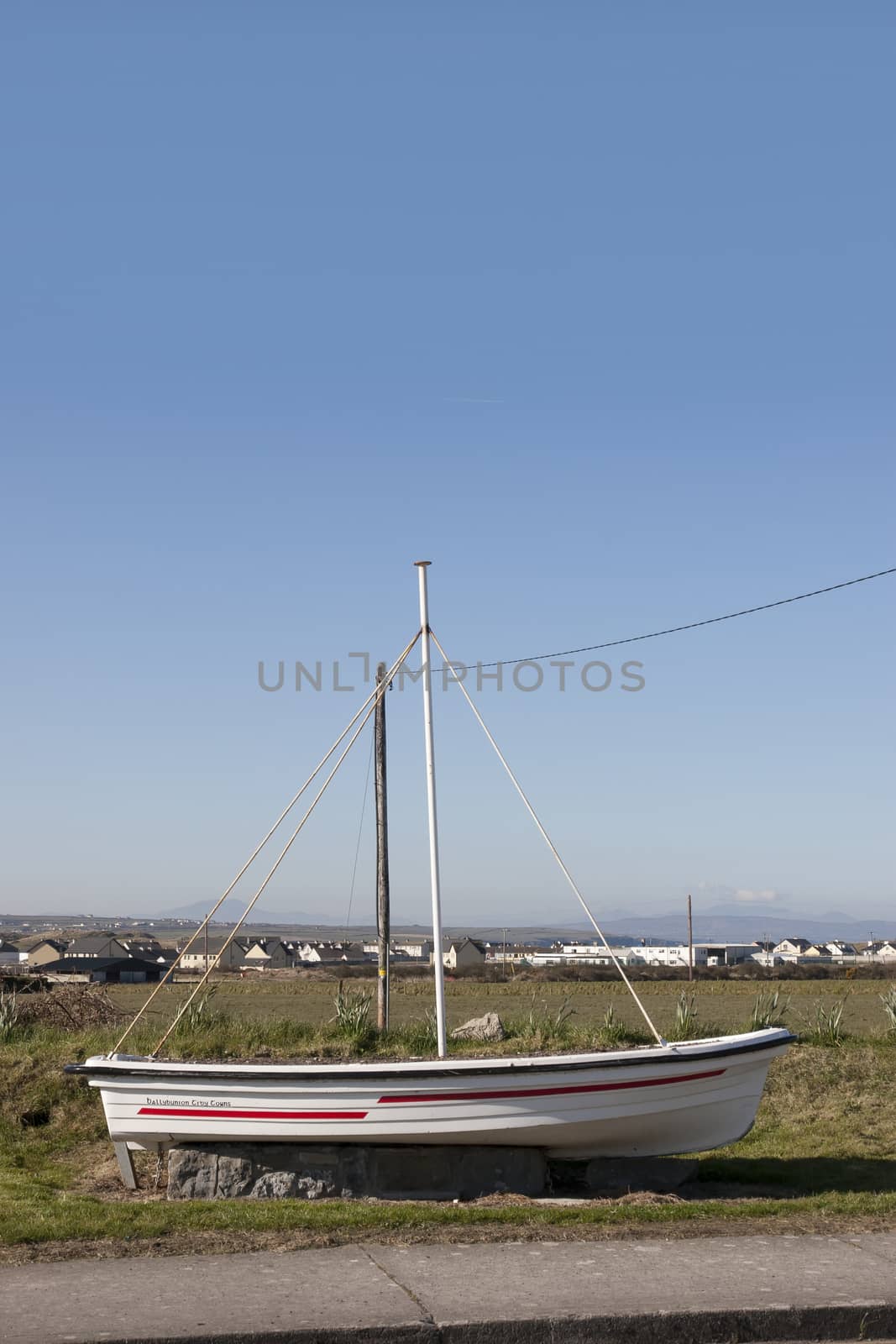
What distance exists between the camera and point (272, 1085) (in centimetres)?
991

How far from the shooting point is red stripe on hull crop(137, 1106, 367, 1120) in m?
9.88

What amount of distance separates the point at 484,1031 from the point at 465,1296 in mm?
10876

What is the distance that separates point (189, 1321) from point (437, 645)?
259 inches

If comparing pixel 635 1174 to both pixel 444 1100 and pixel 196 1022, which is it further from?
pixel 196 1022

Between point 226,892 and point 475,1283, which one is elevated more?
point 226,892

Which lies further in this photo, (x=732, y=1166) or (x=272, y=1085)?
(x=732, y=1166)

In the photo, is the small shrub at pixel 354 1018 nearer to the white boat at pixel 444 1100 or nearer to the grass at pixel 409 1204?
the grass at pixel 409 1204

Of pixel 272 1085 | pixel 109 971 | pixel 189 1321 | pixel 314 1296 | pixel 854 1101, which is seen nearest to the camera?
pixel 189 1321

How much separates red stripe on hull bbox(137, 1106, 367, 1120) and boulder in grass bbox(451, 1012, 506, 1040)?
7.39 metres

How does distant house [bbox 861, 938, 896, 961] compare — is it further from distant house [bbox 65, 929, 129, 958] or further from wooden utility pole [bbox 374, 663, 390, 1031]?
wooden utility pole [bbox 374, 663, 390, 1031]

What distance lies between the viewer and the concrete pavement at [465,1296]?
633 centimetres

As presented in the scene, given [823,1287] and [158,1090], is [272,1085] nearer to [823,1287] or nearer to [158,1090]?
[158,1090]

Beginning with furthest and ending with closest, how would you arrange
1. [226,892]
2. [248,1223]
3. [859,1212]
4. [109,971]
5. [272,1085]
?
[109,971] < [226,892] < [272,1085] < [859,1212] < [248,1223]

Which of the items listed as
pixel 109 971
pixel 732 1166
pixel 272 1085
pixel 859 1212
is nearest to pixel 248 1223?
pixel 272 1085
